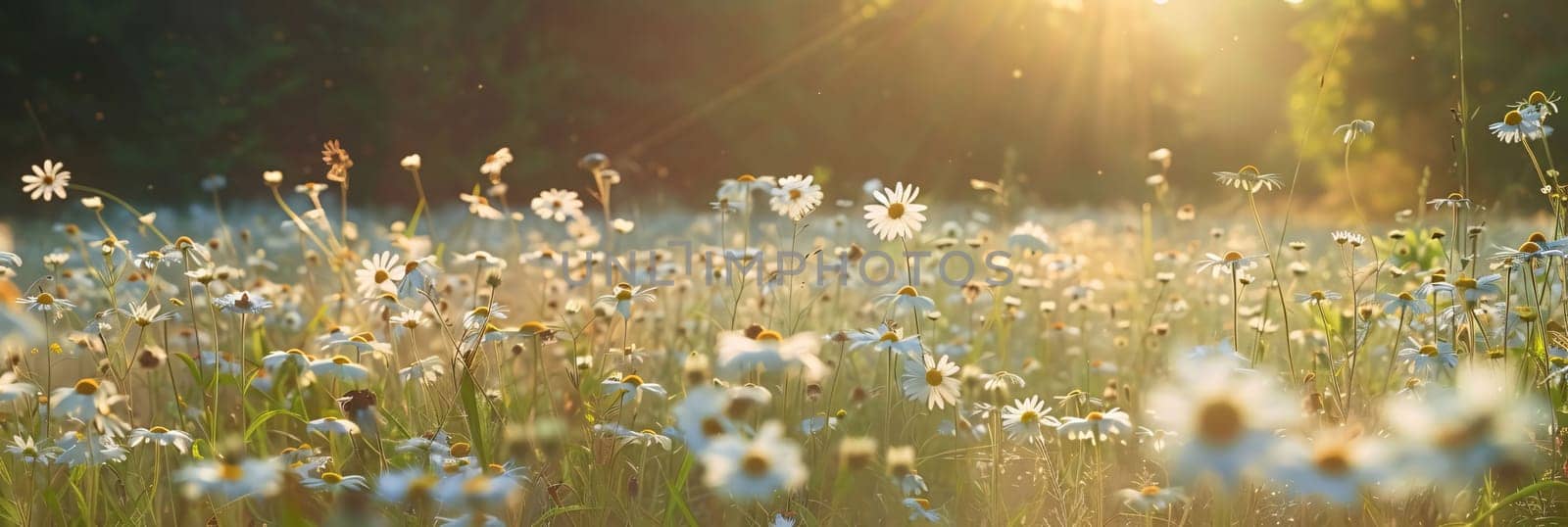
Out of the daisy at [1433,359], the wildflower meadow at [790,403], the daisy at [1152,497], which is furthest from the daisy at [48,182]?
the daisy at [1433,359]

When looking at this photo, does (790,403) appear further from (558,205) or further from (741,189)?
(558,205)

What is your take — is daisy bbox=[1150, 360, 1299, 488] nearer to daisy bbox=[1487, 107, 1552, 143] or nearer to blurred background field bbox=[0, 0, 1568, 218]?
daisy bbox=[1487, 107, 1552, 143]

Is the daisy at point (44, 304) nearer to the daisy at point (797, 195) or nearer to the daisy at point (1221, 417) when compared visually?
the daisy at point (797, 195)

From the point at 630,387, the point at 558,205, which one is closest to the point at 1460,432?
the point at 630,387

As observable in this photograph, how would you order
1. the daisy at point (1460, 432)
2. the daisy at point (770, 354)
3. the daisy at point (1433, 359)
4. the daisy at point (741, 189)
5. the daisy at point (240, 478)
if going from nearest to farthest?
the daisy at point (1460, 432)
the daisy at point (240, 478)
the daisy at point (770, 354)
the daisy at point (1433, 359)
the daisy at point (741, 189)

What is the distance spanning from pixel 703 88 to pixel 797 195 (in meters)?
10.2

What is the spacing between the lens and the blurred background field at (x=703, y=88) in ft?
30.6

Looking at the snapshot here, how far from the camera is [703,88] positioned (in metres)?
11.8

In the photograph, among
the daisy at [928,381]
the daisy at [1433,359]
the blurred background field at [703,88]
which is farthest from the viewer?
the blurred background field at [703,88]

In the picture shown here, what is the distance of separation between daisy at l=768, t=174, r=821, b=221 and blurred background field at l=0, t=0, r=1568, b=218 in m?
7.08

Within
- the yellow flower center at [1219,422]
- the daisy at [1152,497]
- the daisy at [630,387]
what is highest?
the yellow flower center at [1219,422]

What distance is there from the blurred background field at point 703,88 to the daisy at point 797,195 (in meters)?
7.08

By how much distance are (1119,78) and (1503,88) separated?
14.6ft

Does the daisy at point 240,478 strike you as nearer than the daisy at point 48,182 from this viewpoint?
Yes
